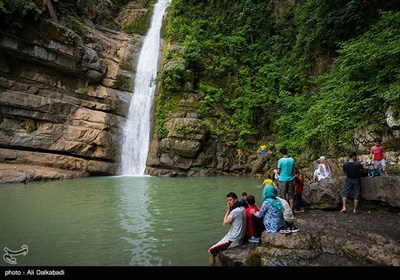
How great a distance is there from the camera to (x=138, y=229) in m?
7.36

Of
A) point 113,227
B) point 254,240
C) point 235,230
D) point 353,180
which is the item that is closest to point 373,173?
point 353,180

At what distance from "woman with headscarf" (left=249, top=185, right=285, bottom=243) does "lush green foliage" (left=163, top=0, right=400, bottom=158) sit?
6082 millimetres

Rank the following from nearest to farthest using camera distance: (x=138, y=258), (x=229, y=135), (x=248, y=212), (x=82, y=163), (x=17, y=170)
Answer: (x=138, y=258) < (x=248, y=212) < (x=17, y=170) < (x=82, y=163) < (x=229, y=135)

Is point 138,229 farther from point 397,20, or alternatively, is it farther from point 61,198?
point 397,20

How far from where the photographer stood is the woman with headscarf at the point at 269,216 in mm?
5730

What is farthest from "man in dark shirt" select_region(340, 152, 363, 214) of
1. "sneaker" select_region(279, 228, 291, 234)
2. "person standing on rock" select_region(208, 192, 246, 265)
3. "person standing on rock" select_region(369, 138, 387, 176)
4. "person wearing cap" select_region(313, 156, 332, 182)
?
"person standing on rock" select_region(208, 192, 246, 265)

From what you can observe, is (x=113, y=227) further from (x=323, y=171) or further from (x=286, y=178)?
(x=323, y=171)

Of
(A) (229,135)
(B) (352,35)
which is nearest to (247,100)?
(A) (229,135)

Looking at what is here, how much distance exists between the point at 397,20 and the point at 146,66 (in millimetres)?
20876

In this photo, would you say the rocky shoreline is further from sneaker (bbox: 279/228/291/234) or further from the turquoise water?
the turquoise water

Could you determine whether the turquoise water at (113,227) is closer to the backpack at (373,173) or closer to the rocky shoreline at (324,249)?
the rocky shoreline at (324,249)
